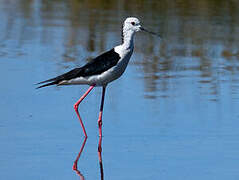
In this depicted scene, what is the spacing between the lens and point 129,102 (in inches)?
319

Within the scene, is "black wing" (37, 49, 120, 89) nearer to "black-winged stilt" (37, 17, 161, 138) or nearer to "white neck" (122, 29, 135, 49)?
"black-winged stilt" (37, 17, 161, 138)

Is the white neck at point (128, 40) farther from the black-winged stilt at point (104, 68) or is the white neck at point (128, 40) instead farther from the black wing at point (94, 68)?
the black wing at point (94, 68)

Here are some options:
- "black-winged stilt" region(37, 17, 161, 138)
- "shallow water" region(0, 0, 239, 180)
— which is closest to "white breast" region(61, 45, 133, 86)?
"black-winged stilt" region(37, 17, 161, 138)

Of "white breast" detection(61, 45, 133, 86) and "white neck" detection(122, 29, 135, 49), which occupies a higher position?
"white neck" detection(122, 29, 135, 49)

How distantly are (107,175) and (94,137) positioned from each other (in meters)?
1.34

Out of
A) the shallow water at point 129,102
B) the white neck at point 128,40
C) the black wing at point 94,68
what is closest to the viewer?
the shallow water at point 129,102

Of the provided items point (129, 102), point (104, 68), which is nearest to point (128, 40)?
point (104, 68)

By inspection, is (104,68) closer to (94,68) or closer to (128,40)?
(94,68)

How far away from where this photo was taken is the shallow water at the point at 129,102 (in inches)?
234

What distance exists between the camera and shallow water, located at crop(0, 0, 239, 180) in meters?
5.95

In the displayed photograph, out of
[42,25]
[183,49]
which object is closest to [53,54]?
[183,49]

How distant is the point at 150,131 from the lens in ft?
22.8

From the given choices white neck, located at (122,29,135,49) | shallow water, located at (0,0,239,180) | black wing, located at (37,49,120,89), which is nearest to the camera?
shallow water, located at (0,0,239,180)

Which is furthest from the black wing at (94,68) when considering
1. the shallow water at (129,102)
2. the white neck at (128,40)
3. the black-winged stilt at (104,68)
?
the shallow water at (129,102)
